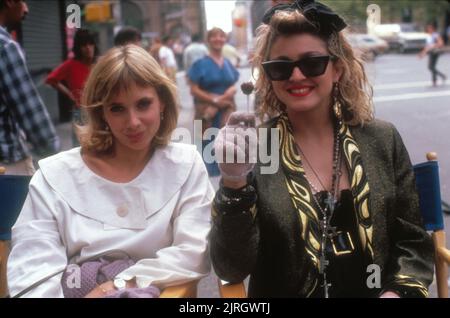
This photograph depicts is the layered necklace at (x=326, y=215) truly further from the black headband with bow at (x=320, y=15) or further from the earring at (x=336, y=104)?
the black headband with bow at (x=320, y=15)

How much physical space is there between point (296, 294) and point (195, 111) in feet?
7.47

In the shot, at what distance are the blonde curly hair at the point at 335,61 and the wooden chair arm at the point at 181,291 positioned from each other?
559mm

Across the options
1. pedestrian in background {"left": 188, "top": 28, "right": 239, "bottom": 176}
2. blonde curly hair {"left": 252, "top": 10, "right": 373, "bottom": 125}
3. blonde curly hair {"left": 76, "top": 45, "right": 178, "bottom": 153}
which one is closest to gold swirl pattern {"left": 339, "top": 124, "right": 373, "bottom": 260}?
→ blonde curly hair {"left": 252, "top": 10, "right": 373, "bottom": 125}

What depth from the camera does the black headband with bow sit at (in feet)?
4.99

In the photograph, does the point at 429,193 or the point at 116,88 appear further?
the point at 429,193

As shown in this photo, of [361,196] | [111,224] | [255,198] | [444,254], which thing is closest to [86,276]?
[111,224]

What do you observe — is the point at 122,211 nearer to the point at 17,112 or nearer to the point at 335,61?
the point at 335,61

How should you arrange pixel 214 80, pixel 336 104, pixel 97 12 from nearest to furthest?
pixel 336 104, pixel 97 12, pixel 214 80

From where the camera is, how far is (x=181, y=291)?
5.16ft

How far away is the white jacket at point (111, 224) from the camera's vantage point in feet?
5.11

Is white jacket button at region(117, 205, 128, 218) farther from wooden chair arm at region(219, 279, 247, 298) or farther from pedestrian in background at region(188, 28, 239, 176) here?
pedestrian in background at region(188, 28, 239, 176)

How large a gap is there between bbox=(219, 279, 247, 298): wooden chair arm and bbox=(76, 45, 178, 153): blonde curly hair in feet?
1.54

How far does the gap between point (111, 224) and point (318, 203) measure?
0.58 m
